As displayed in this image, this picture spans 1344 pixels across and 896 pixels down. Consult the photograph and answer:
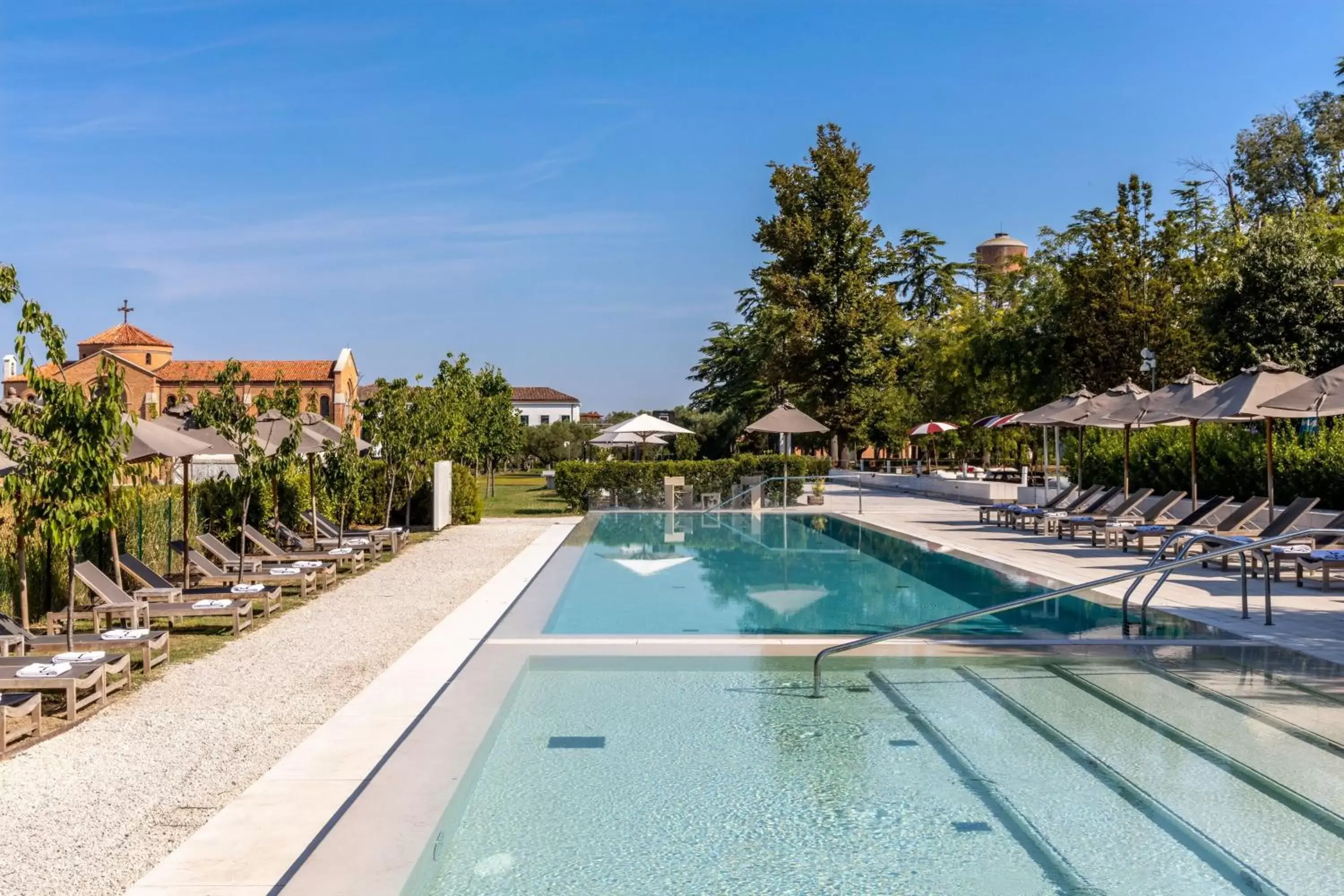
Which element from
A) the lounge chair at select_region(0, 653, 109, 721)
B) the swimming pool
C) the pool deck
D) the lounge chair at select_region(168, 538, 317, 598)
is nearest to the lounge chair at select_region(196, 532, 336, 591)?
→ the lounge chair at select_region(168, 538, 317, 598)

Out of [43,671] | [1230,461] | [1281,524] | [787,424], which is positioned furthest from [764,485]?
[43,671]

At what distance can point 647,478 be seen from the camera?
27.3 meters

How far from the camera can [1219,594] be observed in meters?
12.1

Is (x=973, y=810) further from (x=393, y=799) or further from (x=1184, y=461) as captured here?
(x=1184, y=461)

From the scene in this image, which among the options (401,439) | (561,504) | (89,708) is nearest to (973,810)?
(89,708)

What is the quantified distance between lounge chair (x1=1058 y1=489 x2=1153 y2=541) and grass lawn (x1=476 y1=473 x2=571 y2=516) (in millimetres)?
12682

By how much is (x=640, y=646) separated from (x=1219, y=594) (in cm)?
695

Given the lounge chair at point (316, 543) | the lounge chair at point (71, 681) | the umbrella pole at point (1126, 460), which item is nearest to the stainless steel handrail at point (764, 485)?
the umbrella pole at point (1126, 460)

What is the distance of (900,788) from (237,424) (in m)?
10.2

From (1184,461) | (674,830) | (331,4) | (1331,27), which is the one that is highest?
(1331,27)

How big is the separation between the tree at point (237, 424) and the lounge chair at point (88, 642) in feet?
13.7

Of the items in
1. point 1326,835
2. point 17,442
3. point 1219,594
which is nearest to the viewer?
point 1326,835

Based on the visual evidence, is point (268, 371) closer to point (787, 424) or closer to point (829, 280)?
point (829, 280)

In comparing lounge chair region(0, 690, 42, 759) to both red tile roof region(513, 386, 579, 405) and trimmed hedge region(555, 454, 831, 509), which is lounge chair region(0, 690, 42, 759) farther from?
red tile roof region(513, 386, 579, 405)
